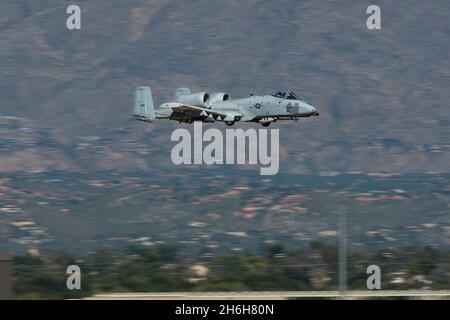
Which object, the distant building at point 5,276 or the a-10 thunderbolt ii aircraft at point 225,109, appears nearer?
the a-10 thunderbolt ii aircraft at point 225,109

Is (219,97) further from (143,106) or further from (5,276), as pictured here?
(5,276)

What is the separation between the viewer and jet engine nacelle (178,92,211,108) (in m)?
63.6

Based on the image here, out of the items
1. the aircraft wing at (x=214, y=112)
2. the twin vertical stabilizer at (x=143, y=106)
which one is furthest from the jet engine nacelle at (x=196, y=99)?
the twin vertical stabilizer at (x=143, y=106)

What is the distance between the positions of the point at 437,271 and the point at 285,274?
16211 millimetres

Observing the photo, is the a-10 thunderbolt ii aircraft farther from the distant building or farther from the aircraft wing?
the distant building

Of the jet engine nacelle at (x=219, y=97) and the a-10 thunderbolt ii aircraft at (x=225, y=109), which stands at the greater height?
the jet engine nacelle at (x=219, y=97)

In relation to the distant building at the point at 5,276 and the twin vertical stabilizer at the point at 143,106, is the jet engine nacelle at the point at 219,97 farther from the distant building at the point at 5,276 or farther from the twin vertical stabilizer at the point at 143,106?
the distant building at the point at 5,276

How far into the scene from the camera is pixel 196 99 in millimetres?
63719

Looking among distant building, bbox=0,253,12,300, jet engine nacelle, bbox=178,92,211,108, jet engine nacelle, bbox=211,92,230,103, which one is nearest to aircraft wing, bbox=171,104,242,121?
jet engine nacelle, bbox=178,92,211,108

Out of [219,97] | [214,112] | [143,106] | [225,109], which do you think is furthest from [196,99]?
[143,106]

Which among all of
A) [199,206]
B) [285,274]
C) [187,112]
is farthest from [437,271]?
[199,206]

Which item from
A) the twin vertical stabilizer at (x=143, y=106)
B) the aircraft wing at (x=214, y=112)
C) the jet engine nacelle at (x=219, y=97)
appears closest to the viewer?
the aircraft wing at (x=214, y=112)

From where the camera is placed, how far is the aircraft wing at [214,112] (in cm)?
6269
